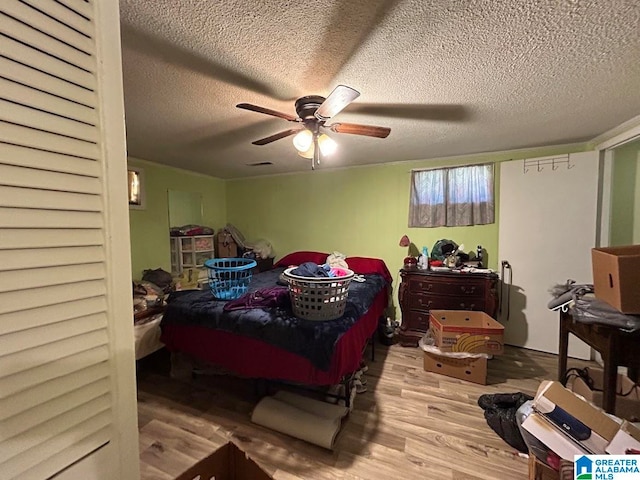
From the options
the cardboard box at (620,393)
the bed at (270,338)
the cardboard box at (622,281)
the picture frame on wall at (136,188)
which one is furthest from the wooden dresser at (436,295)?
the picture frame on wall at (136,188)

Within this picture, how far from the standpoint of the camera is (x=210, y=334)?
6.53 ft

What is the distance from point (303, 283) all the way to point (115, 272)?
126 centimetres

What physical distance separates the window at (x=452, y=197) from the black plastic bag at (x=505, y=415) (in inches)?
75.0

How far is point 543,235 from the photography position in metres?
2.87

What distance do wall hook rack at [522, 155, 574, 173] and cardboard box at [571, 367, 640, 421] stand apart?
6.31 ft

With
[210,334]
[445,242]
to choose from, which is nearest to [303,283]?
[210,334]

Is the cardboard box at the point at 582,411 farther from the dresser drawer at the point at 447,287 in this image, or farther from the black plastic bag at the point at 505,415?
the dresser drawer at the point at 447,287

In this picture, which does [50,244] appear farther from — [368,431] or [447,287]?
[447,287]

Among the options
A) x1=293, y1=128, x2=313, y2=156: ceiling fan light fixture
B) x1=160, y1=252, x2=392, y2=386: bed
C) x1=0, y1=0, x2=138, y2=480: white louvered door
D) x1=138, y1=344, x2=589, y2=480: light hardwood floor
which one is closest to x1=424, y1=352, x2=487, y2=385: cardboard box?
x1=138, y1=344, x2=589, y2=480: light hardwood floor

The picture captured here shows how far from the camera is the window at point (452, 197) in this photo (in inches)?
126

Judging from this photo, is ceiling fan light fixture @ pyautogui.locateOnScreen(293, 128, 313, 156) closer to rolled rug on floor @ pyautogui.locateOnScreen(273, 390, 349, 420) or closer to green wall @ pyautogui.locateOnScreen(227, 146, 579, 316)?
rolled rug on floor @ pyautogui.locateOnScreen(273, 390, 349, 420)

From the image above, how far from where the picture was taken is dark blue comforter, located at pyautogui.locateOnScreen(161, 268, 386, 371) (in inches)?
65.6

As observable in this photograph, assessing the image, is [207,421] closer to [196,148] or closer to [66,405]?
[66,405]

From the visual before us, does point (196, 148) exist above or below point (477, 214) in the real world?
above
